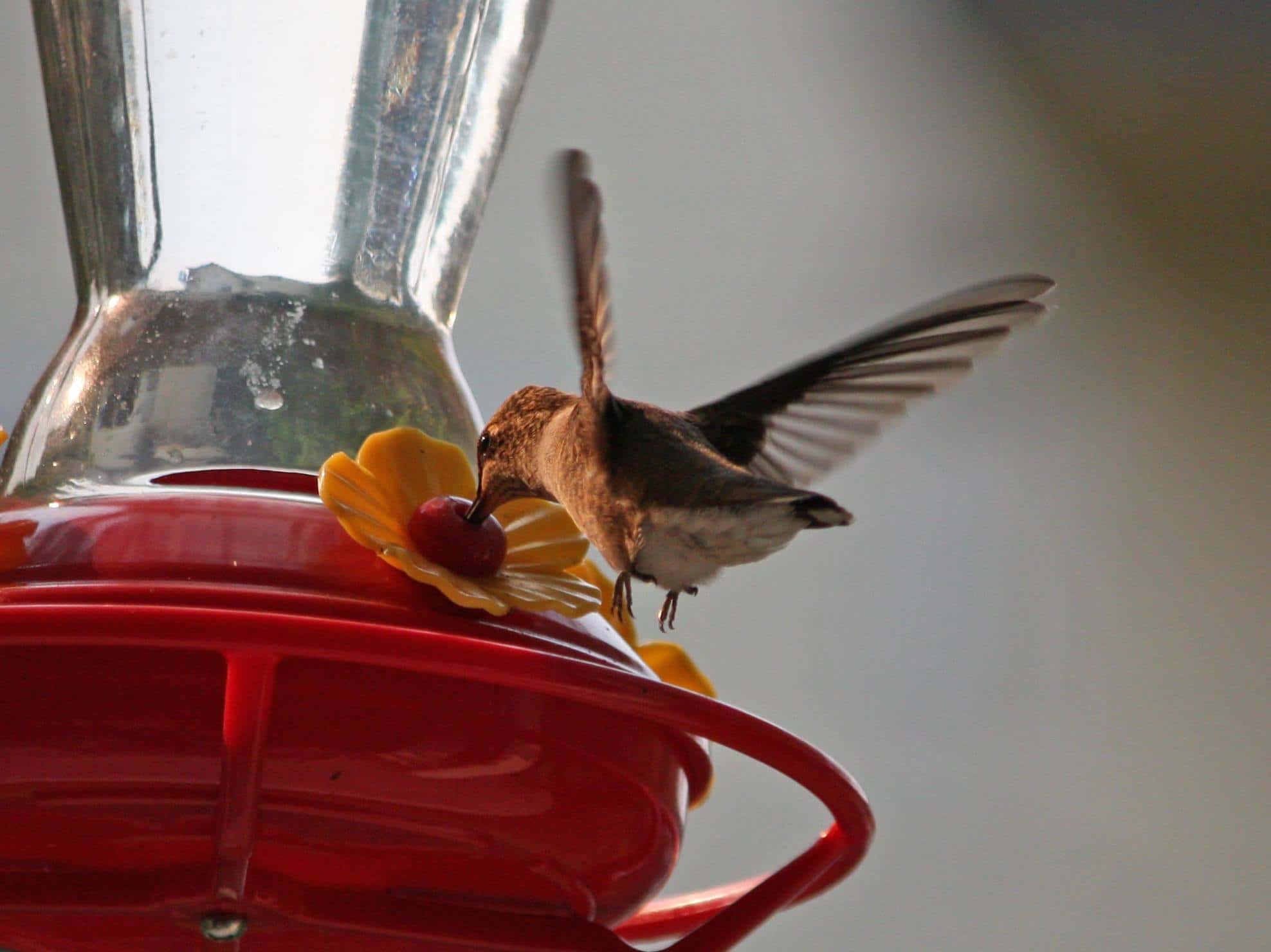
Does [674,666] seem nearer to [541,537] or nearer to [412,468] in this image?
[541,537]

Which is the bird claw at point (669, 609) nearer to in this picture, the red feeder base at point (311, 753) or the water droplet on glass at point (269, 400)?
the red feeder base at point (311, 753)

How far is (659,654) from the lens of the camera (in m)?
1.99

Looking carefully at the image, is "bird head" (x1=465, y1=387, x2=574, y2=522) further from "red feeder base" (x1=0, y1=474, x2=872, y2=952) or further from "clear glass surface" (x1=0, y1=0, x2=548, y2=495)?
"red feeder base" (x1=0, y1=474, x2=872, y2=952)

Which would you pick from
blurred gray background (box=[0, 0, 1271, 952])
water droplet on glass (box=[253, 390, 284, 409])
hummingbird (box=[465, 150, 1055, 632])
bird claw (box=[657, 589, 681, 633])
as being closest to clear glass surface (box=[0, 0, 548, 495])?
water droplet on glass (box=[253, 390, 284, 409])

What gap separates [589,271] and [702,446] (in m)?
0.61

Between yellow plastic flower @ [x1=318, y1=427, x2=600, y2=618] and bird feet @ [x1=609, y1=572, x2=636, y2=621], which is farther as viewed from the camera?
bird feet @ [x1=609, y1=572, x2=636, y2=621]

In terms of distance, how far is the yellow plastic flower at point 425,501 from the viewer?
60.8 inches

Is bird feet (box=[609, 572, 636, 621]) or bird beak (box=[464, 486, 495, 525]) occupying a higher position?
bird beak (box=[464, 486, 495, 525])

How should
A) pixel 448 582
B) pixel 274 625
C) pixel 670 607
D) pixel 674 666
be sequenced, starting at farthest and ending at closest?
pixel 670 607, pixel 674 666, pixel 448 582, pixel 274 625

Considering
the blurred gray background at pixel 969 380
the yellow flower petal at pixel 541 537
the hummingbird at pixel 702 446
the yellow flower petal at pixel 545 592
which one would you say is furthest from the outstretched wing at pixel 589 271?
the blurred gray background at pixel 969 380

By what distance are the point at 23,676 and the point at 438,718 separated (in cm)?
36

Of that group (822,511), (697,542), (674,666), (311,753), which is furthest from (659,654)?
(311,753)

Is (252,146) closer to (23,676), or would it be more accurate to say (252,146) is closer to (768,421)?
(768,421)

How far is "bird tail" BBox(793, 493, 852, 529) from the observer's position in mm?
1871
